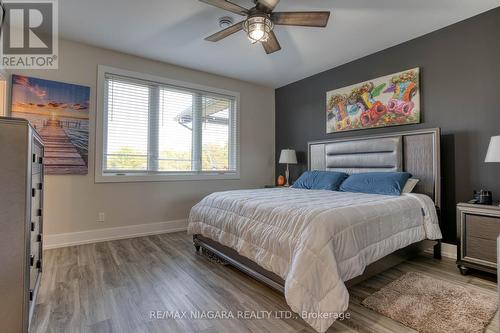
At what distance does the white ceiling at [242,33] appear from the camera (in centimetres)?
261

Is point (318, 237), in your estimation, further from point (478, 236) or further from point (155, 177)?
point (155, 177)

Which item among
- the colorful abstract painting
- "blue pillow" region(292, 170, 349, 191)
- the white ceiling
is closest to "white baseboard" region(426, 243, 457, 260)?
"blue pillow" region(292, 170, 349, 191)

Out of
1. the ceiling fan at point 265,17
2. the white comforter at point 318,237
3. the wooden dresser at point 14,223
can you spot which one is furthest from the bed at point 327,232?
the ceiling fan at point 265,17

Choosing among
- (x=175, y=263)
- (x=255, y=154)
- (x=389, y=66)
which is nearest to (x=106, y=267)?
(x=175, y=263)

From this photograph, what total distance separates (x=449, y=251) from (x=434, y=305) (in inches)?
55.4

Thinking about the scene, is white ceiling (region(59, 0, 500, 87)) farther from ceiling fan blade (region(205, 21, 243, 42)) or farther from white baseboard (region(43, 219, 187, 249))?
white baseboard (region(43, 219, 187, 249))

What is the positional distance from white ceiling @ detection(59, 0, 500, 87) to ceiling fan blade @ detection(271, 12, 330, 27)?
1.37 ft

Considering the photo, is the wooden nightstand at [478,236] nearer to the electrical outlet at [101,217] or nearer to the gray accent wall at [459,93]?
the gray accent wall at [459,93]

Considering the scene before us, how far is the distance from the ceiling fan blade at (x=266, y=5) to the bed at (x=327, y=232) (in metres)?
1.69

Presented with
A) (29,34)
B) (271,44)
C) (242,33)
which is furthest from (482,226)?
(29,34)

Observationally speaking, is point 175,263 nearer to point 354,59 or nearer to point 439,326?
point 439,326

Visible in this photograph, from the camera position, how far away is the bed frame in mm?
2182

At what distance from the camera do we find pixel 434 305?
1876mm

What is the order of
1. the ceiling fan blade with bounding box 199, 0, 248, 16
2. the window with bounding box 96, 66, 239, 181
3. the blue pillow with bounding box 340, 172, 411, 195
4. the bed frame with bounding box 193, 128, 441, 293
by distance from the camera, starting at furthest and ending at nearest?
the window with bounding box 96, 66, 239, 181 < the blue pillow with bounding box 340, 172, 411, 195 < the bed frame with bounding box 193, 128, 441, 293 < the ceiling fan blade with bounding box 199, 0, 248, 16
